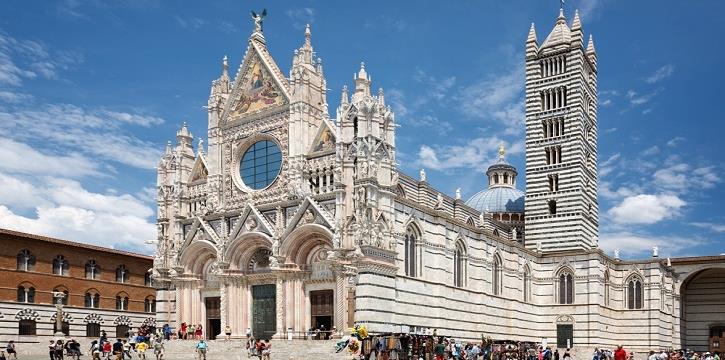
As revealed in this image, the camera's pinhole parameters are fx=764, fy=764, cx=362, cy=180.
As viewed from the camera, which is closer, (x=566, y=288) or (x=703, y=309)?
(x=566, y=288)

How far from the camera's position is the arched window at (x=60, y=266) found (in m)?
51.0

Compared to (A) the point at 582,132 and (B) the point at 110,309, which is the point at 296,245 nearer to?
(B) the point at 110,309

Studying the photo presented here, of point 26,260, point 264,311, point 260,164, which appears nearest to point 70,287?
point 26,260

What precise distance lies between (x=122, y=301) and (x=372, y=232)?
88.5ft

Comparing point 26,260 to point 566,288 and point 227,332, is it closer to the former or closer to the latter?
point 227,332

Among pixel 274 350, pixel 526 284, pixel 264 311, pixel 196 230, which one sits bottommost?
pixel 274 350

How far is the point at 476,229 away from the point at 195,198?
1755cm

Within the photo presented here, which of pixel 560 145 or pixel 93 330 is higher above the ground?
pixel 560 145

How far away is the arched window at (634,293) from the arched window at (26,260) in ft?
138

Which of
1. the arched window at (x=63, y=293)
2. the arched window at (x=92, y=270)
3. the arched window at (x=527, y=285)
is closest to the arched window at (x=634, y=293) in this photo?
the arched window at (x=527, y=285)

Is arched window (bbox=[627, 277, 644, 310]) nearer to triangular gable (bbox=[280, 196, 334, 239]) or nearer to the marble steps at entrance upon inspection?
triangular gable (bbox=[280, 196, 334, 239])

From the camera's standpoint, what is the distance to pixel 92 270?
176 ft

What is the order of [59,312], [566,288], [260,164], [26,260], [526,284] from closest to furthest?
[260,164], [59,312], [26,260], [526,284], [566,288]

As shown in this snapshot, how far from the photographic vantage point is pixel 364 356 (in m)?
31.7
